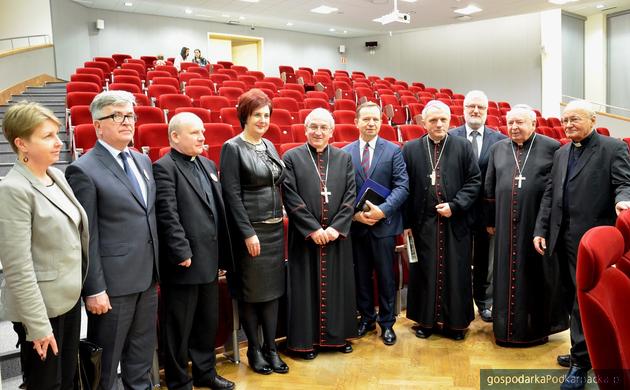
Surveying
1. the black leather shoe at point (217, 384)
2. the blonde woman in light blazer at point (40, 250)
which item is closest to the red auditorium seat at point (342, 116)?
the black leather shoe at point (217, 384)

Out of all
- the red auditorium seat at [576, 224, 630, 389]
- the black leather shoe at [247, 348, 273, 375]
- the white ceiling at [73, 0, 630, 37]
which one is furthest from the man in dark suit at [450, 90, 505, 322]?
the white ceiling at [73, 0, 630, 37]

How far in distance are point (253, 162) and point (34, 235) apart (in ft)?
3.49

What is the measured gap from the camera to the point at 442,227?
9.45 feet

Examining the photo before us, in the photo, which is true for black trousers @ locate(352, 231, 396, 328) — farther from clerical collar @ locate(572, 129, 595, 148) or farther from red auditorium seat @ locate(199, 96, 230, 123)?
red auditorium seat @ locate(199, 96, 230, 123)

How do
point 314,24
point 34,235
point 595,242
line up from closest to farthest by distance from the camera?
point 595,242, point 34,235, point 314,24

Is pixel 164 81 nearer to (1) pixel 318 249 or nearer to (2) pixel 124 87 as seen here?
(2) pixel 124 87

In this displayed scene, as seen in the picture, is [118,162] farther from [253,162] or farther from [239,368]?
[239,368]

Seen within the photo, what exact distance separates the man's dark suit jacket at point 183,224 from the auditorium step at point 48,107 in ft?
8.35

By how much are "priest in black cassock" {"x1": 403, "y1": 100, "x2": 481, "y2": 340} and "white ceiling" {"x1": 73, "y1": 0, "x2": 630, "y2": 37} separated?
8.15 meters

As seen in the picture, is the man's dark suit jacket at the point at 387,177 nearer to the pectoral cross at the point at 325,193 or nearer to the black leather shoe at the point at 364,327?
the pectoral cross at the point at 325,193

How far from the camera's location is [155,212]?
2.05 meters

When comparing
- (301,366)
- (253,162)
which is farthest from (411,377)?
(253,162)

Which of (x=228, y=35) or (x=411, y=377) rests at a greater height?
(x=228, y=35)

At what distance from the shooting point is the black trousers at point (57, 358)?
155 centimetres
